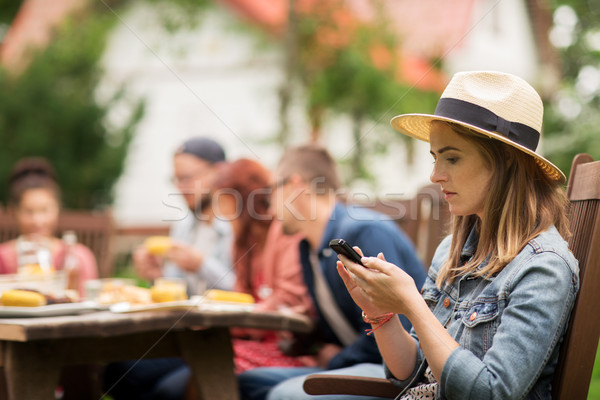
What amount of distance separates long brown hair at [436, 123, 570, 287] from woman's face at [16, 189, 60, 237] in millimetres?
3065

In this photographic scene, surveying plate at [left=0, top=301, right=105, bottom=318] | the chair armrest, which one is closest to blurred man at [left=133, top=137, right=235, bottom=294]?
plate at [left=0, top=301, right=105, bottom=318]

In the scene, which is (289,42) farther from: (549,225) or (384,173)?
(549,225)

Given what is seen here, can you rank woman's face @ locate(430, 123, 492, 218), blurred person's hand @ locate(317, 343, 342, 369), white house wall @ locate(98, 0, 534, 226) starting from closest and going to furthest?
woman's face @ locate(430, 123, 492, 218)
blurred person's hand @ locate(317, 343, 342, 369)
white house wall @ locate(98, 0, 534, 226)

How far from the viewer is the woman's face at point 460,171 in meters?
1.63

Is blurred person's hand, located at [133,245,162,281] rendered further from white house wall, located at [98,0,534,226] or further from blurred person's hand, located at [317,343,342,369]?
white house wall, located at [98,0,534,226]

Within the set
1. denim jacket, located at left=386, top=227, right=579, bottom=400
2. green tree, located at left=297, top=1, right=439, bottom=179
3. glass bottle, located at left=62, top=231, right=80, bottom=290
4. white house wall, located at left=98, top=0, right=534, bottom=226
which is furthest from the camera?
white house wall, located at left=98, top=0, right=534, bottom=226

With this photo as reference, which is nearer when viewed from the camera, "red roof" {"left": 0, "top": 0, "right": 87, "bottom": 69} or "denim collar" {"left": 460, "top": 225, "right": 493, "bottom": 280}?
"denim collar" {"left": 460, "top": 225, "right": 493, "bottom": 280}

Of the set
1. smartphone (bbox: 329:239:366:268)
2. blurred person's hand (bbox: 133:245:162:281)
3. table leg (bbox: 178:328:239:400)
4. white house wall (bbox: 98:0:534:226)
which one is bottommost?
table leg (bbox: 178:328:239:400)

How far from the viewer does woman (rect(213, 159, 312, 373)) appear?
3.04 metres

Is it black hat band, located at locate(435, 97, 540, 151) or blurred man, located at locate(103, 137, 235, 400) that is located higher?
black hat band, located at locate(435, 97, 540, 151)

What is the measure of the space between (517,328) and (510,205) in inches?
12.7

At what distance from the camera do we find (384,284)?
1527mm

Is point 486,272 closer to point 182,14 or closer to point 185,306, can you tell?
point 185,306

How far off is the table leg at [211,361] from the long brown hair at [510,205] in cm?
120
